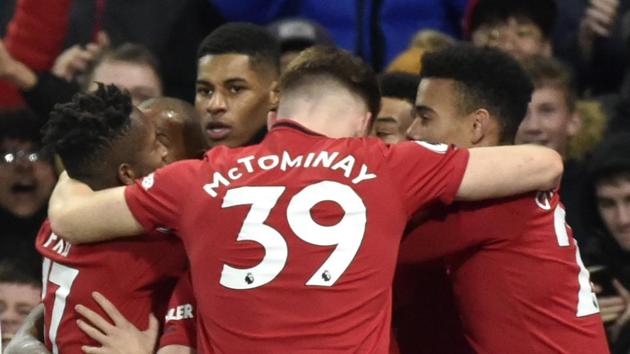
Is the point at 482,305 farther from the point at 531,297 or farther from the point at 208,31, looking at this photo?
the point at 208,31

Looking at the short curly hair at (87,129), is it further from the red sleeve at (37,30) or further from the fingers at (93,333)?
the red sleeve at (37,30)

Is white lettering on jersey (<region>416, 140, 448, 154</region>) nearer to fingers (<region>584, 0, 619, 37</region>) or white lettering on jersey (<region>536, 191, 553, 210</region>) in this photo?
white lettering on jersey (<region>536, 191, 553, 210</region>)

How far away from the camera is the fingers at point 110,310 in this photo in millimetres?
4906

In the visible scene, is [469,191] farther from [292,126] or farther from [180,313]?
[180,313]

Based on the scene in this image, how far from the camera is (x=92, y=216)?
15.6 feet

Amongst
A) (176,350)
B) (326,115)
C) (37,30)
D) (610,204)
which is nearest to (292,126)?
(326,115)

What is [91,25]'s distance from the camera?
773cm

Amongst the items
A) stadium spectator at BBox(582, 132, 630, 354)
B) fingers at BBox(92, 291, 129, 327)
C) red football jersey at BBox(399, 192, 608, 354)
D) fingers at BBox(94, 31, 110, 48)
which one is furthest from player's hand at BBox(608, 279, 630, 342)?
fingers at BBox(94, 31, 110, 48)

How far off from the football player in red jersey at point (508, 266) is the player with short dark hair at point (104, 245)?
0.78 m

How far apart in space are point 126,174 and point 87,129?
19cm

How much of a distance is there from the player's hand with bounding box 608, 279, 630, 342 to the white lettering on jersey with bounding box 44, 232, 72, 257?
207 centimetres

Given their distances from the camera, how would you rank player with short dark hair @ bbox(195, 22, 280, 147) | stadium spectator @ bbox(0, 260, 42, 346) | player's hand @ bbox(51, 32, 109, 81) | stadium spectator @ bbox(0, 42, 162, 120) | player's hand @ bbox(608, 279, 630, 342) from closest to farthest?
1. player's hand @ bbox(608, 279, 630, 342)
2. player with short dark hair @ bbox(195, 22, 280, 147)
3. stadium spectator @ bbox(0, 260, 42, 346)
4. stadium spectator @ bbox(0, 42, 162, 120)
5. player's hand @ bbox(51, 32, 109, 81)

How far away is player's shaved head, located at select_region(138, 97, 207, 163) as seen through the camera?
542 centimetres

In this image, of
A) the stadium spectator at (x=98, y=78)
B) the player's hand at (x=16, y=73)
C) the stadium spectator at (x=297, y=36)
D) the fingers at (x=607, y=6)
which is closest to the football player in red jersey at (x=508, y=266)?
the stadium spectator at (x=297, y=36)
